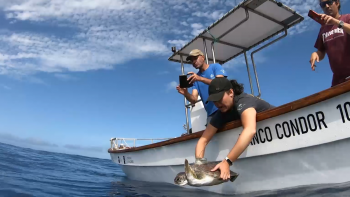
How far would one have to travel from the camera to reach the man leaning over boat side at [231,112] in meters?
2.38

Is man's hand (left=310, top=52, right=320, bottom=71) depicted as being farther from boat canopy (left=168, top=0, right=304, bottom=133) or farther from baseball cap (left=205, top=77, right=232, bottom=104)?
boat canopy (left=168, top=0, right=304, bottom=133)

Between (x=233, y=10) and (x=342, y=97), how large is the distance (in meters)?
2.98

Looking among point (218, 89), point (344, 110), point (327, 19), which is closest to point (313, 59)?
point (327, 19)

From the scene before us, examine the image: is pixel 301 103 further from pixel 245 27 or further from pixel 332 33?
pixel 245 27

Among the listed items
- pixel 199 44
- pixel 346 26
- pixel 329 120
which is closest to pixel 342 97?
pixel 329 120

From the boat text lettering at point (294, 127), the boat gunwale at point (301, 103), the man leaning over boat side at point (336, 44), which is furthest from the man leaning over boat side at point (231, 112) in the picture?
the man leaning over boat side at point (336, 44)

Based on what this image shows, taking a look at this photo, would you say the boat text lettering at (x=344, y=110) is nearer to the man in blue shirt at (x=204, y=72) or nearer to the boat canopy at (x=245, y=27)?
the man in blue shirt at (x=204, y=72)

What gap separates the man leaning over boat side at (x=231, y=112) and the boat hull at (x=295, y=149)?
8.3 inches

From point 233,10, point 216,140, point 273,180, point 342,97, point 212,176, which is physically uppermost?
point 233,10

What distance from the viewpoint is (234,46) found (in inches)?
248

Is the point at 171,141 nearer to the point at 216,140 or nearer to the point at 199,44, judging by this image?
the point at 216,140

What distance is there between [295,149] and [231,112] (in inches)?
34.4

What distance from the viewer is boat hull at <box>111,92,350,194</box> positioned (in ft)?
7.14

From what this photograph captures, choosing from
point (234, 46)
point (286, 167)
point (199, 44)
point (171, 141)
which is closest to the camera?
point (286, 167)
